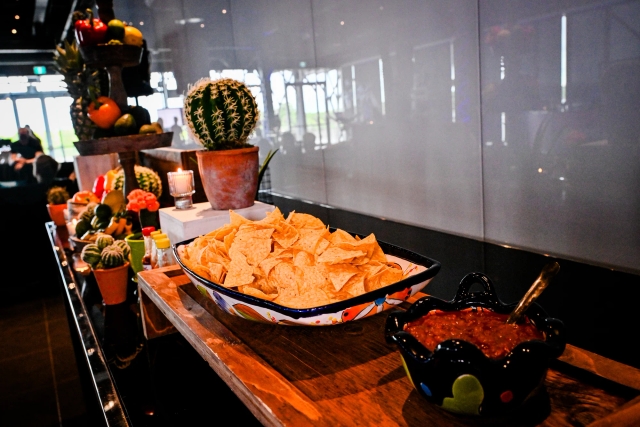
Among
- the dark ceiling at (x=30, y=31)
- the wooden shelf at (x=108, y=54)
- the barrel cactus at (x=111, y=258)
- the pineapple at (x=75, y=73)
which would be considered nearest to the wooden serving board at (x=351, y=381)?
the barrel cactus at (x=111, y=258)

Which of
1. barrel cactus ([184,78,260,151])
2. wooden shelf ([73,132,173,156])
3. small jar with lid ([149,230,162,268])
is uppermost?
barrel cactus ([184,78,260,151])

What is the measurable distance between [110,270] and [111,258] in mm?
41

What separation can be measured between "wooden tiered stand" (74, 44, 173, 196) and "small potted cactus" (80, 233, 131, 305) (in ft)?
2.38

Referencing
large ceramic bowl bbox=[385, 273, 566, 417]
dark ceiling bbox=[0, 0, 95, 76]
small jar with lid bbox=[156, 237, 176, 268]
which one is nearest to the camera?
large ceramic bowl bbox=[385, 273, 566, 417]

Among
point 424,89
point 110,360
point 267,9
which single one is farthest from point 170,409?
point 267,9

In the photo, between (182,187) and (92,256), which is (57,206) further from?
(182,187)

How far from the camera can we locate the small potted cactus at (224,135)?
1555mm

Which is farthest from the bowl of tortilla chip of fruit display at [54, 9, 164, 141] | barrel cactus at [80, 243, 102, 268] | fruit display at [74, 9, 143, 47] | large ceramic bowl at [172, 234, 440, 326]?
fruit display at [74, 9, 143, 47]

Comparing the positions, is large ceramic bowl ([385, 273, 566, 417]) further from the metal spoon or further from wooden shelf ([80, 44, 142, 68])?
wooden shelf ([80, 44, 142, 68])

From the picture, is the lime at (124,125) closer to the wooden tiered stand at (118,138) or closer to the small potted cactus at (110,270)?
the wooden tiered stand at (118,138)

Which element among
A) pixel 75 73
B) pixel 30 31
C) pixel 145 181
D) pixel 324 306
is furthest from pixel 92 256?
pixel 30 31

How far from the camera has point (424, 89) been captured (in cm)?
289

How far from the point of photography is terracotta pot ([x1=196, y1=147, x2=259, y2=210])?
1.61 m

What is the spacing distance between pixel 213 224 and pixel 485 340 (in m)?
1.15
